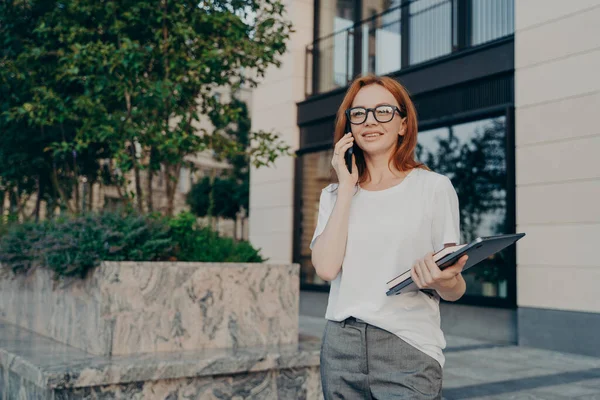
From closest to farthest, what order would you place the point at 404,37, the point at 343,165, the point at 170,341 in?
the point at 343,165
the point at 170,341
the point at 404,37

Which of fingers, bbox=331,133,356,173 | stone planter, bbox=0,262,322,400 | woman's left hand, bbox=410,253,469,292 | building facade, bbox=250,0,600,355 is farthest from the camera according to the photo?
building facade, bbox=250,0,600,355

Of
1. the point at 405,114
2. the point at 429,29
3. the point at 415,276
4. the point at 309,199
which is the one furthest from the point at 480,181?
the point at 415,276

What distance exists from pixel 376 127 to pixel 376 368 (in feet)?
2.52

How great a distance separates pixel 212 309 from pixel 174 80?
3108 millimetres

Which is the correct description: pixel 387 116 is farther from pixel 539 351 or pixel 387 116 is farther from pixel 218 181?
pixel 218 181

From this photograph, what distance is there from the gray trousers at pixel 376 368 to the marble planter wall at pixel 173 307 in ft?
9.04

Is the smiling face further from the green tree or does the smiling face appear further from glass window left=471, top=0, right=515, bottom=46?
glass window left=471, top=0, right=515, bottom=46

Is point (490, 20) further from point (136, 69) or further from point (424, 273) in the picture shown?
point (424, 273)

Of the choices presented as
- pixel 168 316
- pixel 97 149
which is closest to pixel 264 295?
pixel 168 316

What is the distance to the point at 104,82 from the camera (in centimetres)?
682

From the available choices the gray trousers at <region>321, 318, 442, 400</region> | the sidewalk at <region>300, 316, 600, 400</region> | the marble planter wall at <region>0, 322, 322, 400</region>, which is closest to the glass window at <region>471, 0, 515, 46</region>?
the sidewalk at <region>300, 316, 600, 400</region>

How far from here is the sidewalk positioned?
5578 mm

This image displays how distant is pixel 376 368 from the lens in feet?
6.55

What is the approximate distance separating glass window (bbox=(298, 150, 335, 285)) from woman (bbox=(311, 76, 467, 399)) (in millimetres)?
10385
